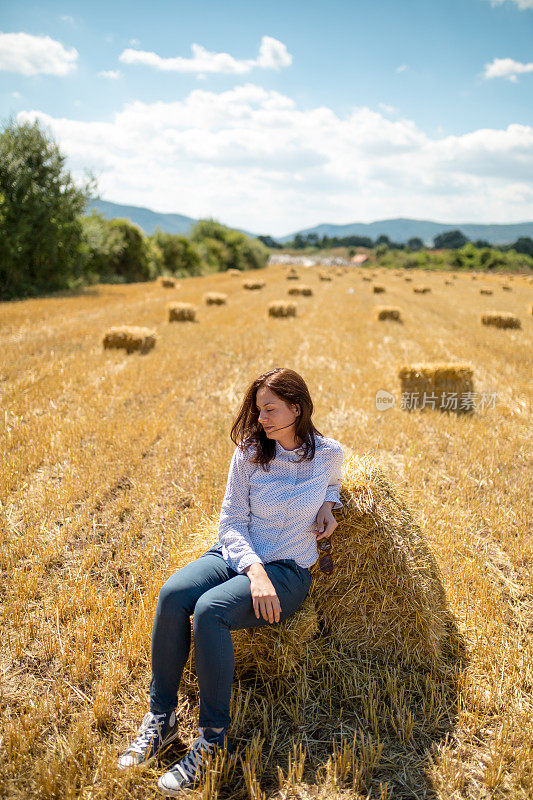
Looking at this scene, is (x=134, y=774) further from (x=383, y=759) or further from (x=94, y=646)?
(x=383, y=759)

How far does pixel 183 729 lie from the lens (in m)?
2.47

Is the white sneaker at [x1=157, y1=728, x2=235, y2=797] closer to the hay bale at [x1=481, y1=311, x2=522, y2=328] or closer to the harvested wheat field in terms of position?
the harvested wheat field

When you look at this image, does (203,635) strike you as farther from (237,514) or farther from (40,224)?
(40,224)

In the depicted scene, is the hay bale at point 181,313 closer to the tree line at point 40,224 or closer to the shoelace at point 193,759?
the tree line at point 40,224

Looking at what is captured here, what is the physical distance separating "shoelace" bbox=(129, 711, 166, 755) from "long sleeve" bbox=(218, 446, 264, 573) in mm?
755

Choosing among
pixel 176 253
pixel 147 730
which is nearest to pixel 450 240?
pixel 176 253

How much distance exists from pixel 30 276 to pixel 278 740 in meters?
19.9

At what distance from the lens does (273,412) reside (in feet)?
9.39

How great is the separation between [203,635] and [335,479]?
1.18m

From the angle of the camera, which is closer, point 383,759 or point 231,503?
point 383,759

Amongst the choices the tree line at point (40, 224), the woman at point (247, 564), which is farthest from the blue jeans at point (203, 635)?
the tree line at point (40, 224)

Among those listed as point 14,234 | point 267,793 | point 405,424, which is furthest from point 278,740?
point 14,234

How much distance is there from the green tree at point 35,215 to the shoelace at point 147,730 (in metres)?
17.8

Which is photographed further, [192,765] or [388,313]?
[388,313]
